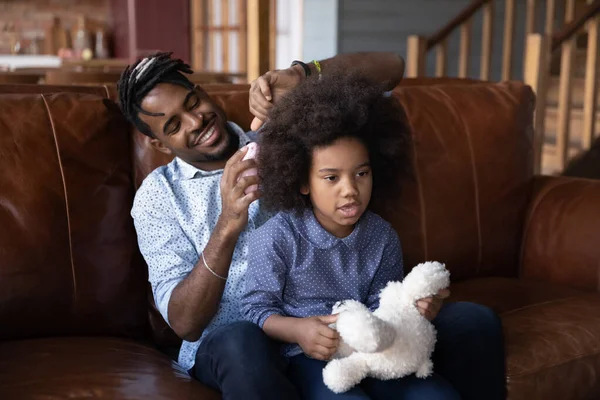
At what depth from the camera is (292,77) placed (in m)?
1.74

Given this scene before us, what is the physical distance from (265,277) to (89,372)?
0.40 m

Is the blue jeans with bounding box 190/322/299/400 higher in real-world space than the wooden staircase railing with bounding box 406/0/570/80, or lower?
lower

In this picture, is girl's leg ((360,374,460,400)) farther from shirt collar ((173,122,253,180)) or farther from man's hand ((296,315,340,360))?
shirt collar ((173,122,253,180))

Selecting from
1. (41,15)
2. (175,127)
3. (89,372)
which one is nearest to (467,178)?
(175,127)

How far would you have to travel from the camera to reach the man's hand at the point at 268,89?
1.67m

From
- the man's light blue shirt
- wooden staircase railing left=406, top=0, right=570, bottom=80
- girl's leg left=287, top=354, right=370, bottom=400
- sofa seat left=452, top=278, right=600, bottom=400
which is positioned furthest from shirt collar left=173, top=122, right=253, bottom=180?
wooden staircase railing left=406, top=0, right=570, bottom=80

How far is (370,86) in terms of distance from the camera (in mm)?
1635

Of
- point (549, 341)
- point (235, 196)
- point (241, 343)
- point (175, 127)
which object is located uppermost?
point (175, 127)

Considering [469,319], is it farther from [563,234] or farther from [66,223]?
[66,223]

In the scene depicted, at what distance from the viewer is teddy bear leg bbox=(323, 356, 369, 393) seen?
1306 mm

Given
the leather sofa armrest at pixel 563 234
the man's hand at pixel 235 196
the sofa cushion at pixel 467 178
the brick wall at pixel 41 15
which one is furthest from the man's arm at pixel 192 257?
the brick wall at pixel 41 15

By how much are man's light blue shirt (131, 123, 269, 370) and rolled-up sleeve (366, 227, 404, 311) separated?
293 millimetres

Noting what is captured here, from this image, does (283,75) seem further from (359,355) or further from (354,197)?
(359,355)

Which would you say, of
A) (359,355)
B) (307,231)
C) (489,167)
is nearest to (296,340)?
(359,355)
